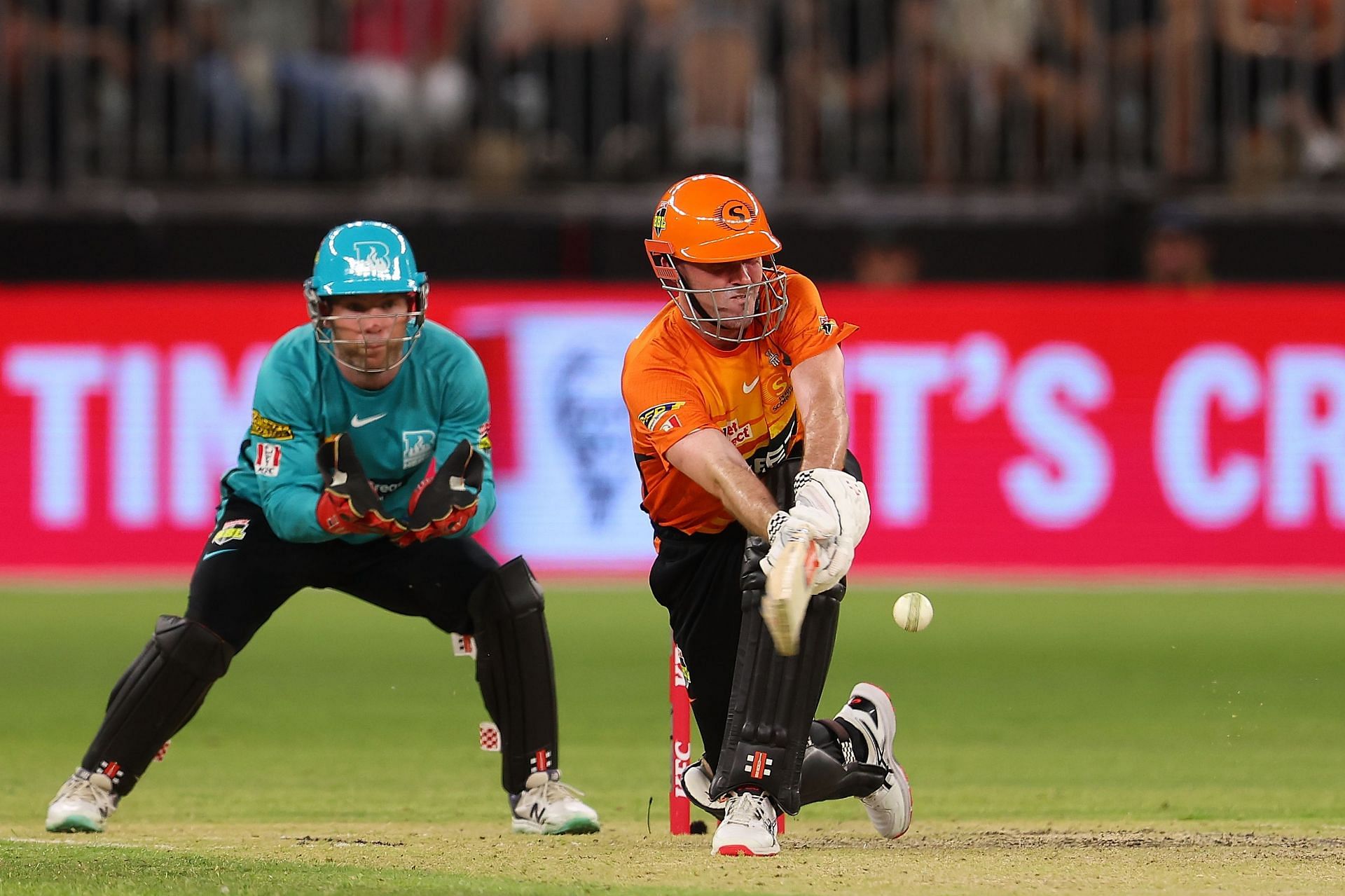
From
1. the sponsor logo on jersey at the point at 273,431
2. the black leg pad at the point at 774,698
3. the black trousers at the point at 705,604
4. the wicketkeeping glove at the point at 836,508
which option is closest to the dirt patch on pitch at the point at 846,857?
the black leg pad at the point at 774,698

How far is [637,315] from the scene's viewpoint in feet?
50.0

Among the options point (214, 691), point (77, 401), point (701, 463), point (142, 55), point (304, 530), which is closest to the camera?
point (701, 463)

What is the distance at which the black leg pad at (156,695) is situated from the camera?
7.34 m

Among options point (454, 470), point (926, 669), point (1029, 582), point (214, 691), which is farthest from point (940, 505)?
point (454, 470)

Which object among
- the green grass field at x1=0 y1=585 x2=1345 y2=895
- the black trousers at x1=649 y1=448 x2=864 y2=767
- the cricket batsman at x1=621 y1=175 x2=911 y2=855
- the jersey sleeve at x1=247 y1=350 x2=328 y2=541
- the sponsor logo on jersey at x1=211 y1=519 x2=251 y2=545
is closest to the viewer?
the green grass field at x1=0 y1=585 x2=1345 y2=895

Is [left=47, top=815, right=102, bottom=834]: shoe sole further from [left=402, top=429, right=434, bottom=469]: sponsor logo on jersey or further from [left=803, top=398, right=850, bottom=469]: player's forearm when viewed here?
[left=803, top=398, right=850, bottom=469]: player's forearm

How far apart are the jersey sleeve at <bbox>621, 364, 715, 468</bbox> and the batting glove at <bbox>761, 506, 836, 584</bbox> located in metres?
0.43

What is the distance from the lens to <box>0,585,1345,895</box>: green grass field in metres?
6.18

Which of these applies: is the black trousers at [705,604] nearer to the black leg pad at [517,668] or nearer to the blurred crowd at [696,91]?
the black leg pad at [517,668]

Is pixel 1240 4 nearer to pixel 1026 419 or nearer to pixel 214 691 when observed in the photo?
pixel 1026 419

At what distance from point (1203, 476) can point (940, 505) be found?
1838mm

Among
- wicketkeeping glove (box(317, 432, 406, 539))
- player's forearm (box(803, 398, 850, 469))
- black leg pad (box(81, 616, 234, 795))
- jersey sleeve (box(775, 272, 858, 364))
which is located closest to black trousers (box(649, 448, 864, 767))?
player's forearm (box(803, 398, 850, 469))

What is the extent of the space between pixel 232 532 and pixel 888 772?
2373mm

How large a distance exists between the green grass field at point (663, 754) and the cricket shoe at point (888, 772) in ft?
0.29
